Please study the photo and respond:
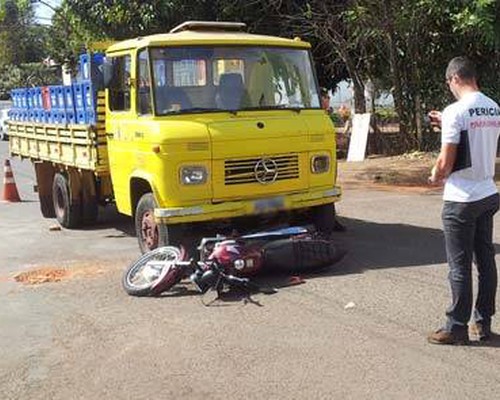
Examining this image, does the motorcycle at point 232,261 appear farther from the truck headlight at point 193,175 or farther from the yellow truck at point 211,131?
the truck headlight at point 193,175

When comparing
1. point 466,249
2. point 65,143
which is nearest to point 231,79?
point 65,143

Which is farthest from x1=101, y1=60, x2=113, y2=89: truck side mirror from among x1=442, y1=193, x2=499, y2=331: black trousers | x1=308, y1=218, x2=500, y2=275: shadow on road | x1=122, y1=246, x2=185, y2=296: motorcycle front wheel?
x1=442, y1=193, x2=499, y2=331: black trousers

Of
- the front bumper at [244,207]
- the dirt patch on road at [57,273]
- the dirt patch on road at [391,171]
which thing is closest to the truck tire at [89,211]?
the dirt patch on road at [57,273]

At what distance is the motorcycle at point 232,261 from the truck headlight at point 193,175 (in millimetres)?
629

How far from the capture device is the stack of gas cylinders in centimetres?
945

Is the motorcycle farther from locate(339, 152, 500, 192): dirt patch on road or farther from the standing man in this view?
locate(339, 152, 500, 192): dirt patch on road

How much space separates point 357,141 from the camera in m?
19.7

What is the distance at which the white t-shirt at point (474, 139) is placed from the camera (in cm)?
511

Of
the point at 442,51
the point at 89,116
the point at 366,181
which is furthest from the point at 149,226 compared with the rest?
the point at 442,51

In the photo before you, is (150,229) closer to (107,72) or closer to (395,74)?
(107,72)

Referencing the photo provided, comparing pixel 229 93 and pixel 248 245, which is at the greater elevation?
pixel 229 93

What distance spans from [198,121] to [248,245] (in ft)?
4.53

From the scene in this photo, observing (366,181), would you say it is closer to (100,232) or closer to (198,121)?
(100,232)

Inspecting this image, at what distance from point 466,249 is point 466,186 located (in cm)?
40
